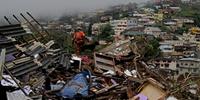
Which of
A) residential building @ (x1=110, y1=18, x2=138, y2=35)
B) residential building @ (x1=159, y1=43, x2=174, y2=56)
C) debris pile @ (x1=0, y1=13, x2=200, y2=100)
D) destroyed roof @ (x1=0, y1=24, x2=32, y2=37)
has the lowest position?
residential building @ (x1=110, y1=18, x2=138, y2=35)

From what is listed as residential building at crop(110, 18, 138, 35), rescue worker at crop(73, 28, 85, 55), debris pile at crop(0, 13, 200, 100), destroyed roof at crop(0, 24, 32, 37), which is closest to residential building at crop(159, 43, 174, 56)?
residential building at crop(110, 18, 138, 35)

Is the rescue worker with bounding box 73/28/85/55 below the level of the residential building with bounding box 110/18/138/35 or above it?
above

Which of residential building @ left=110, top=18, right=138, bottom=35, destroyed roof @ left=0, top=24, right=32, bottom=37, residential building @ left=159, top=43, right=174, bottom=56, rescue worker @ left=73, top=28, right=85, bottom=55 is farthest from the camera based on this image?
residential building @ left=110, top=18, right=138, bottom=35

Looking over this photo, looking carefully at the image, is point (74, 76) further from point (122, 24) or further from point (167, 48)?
point (122, 24)

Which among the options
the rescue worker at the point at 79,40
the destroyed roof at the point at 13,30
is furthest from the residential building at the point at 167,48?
the destroyed roof at the point at 13,30

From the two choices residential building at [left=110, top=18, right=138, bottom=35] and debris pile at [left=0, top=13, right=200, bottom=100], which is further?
residential building at [left=110, top=18, right=138, bottom=35]

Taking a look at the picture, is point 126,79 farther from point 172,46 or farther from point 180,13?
point 180,13

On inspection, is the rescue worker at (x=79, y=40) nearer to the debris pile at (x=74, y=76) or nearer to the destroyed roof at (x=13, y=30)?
the debris pile at (x=74, y=76)

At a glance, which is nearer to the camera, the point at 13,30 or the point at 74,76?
the point at 74,76

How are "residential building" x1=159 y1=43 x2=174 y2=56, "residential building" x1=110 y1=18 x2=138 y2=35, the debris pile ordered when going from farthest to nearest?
1. "residential building" x1=110 y1=18 x2=138 y2=35
2. "residential building" x1=159 y1=43 x2=174 y2=56
3. the debris pile

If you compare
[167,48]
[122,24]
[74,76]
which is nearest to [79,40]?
[74,76]

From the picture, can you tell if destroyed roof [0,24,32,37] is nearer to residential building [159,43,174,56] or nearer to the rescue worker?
the rescue worker
